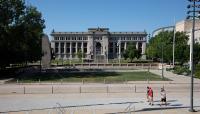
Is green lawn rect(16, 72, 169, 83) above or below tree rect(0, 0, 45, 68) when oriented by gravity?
below

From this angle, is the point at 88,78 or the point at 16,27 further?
the point at 16,27

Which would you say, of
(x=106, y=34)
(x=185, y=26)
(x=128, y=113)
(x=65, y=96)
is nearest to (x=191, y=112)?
(x=128, y=113)

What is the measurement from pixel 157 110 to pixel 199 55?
67.2 metres

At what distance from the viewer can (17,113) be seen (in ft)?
74.1

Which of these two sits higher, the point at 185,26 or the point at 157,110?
the point at 185,26

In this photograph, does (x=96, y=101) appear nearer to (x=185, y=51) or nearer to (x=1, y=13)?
(x=1, y=13)

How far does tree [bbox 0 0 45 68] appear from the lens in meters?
55.2

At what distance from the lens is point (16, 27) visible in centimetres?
5759

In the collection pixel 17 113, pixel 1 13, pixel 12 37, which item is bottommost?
pixel 17 113

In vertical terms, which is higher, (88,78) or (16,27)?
(16,27)

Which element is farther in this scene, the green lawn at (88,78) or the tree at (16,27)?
the tree at (16,27)

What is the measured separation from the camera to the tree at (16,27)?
5516 centimetres

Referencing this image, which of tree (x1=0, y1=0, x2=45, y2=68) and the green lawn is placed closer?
the green lawn

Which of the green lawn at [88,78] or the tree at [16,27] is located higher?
the tree at [16,27]
